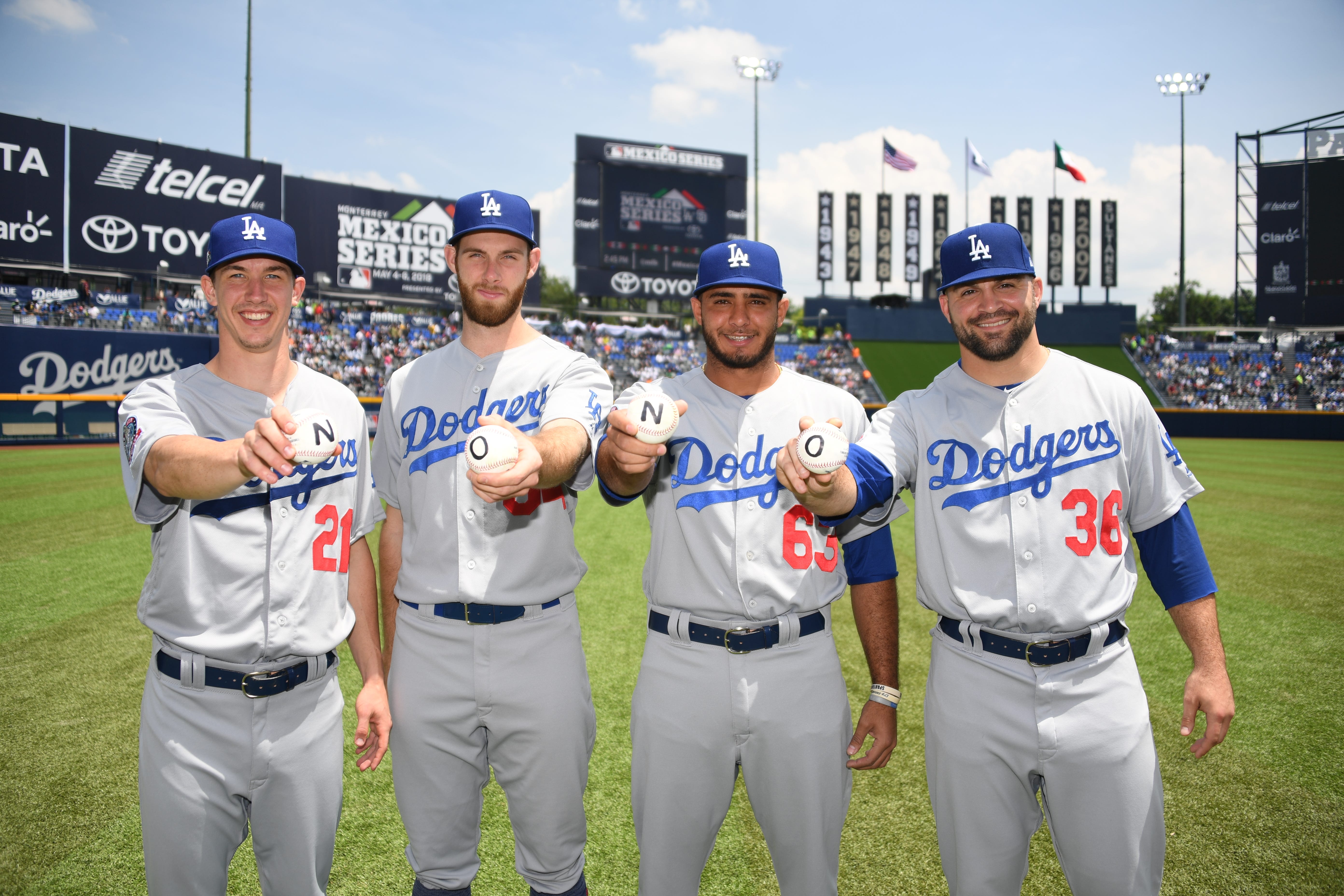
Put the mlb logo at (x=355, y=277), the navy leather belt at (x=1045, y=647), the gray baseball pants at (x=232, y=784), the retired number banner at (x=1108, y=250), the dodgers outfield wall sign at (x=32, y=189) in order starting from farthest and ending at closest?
the retired number banner at (x=1108, y=250) < the mlb logo at (x=355, y=277) < the dodgers outfield wall sign at (x=32, y=189) < the navy leather belt at (x=1045, y=647) < the gray baseball pants at (x=232, y=784)

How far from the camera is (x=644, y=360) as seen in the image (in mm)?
32875

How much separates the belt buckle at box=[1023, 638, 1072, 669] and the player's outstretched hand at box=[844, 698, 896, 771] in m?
0.48

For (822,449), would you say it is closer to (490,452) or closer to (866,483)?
(866,483)

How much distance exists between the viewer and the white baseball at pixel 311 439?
1.67 metres

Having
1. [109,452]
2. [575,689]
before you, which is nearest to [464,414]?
[575,689]

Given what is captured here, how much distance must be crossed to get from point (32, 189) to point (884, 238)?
123ft

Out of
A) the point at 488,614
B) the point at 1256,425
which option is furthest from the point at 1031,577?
the point at 1256,425

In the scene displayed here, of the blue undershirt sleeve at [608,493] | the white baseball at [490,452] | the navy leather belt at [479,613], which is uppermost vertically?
the white baseball at [490,452]

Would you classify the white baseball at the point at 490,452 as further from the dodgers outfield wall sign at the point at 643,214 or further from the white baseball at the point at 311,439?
the dodgers outfield wall sign at the point at 643,214

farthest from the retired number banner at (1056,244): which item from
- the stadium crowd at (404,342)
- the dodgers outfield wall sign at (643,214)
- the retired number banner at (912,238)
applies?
the dodgers outfield wall sign at (643,214)

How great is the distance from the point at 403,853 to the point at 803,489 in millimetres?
2376

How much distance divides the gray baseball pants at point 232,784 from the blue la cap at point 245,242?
3.63ft

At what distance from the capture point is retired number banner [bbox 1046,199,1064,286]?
42906 mm

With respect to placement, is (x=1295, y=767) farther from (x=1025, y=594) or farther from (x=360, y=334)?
(x=360, y=334)
